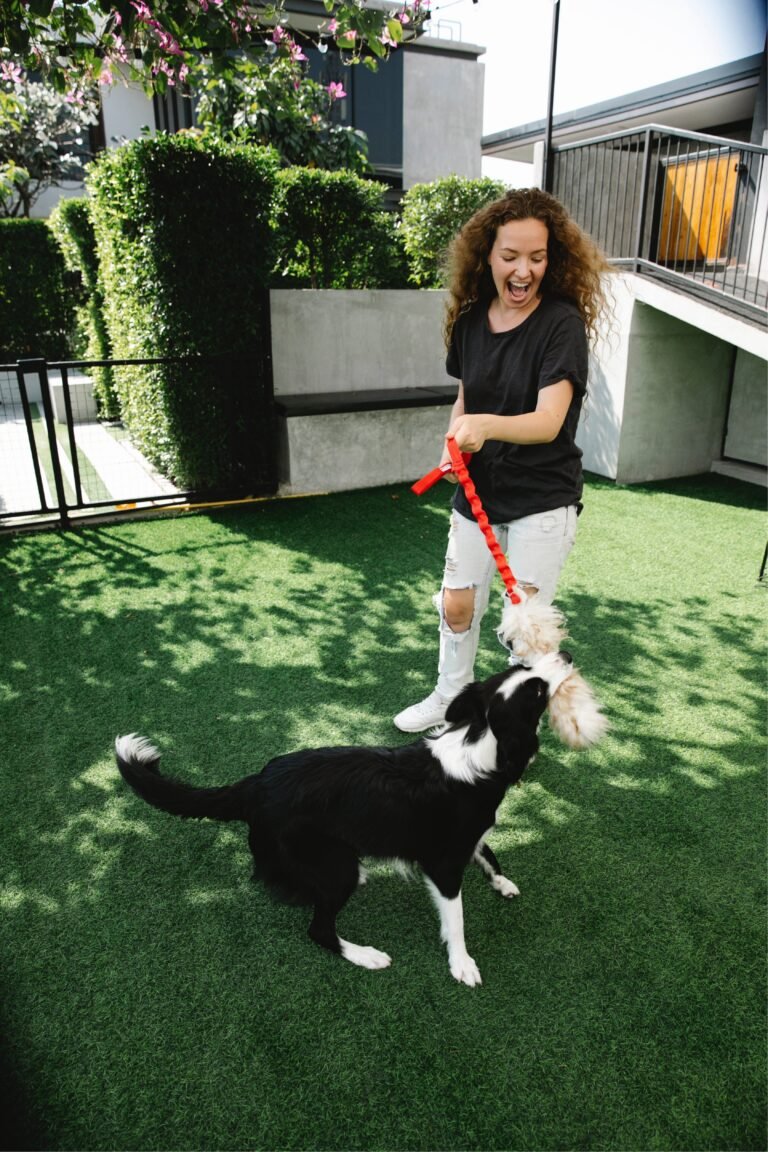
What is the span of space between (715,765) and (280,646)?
8.01 ft

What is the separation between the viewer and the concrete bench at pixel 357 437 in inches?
281

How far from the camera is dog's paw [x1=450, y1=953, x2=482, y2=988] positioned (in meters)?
2.29

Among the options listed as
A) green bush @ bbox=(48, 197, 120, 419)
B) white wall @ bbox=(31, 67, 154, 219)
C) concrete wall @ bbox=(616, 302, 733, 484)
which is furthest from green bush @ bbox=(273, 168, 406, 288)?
white wall @ bbox=(31, 67, 154, 219)

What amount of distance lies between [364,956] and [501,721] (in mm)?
932

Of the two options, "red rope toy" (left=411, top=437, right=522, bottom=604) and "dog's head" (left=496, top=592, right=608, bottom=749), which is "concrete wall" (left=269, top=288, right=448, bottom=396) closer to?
"red rope toy" (left=411, top=437, right=522, bottom=604)

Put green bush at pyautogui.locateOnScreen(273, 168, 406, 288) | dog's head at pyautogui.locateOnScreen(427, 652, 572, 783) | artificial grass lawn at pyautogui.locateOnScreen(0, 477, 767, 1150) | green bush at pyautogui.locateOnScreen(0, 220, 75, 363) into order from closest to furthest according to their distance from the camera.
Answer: artificial grass lawn at pyautogui.locateOnScreen(0, 477, 767, 1150), dog's head at pyautogui.locateOnScreen(427, 652, 572, 783), green bush at pyautogui.locateOnScreen(273, 168, 406, 288), green bush at pyautogui.locateOnScreen(0, 220, 75, 363)

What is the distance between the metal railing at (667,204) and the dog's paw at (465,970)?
6.31m

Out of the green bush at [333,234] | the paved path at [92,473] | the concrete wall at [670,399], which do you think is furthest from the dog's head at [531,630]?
the green bush at [333,234]

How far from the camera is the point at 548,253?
8.48ft

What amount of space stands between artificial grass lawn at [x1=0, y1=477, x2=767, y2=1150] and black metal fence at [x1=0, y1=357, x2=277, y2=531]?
5.97 feet

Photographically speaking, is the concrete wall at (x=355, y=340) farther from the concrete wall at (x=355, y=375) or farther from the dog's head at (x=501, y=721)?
the dog's head at (x=501, y=721)

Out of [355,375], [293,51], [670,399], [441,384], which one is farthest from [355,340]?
[670,399]

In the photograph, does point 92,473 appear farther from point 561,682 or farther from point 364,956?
point 561,682

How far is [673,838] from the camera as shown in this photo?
9.46ft
